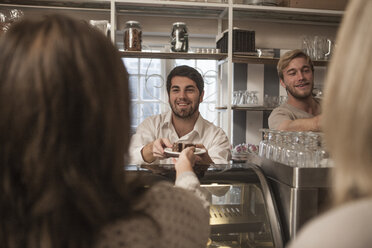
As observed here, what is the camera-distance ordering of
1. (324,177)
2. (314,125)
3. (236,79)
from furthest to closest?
(236,79) → (314,125) → (324,177)

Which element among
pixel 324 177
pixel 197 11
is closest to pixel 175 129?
pixel 197 11

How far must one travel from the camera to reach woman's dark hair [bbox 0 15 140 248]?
0.47 metres

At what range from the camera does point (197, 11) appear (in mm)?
2814

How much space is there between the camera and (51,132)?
19.0 inches

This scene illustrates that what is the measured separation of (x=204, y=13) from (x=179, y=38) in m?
0.51

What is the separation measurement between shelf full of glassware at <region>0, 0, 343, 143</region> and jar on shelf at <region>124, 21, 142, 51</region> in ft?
0.16

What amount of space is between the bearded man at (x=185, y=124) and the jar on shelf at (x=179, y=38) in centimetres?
33

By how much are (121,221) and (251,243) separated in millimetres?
581

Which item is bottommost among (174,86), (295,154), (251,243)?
(251,243)

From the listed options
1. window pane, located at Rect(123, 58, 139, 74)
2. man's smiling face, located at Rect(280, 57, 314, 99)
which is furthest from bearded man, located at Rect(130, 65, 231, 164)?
window pane, located at Rect(123, 58, 139, 74)

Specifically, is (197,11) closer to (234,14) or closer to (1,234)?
(234,14)

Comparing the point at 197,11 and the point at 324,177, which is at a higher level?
the point at 197,11

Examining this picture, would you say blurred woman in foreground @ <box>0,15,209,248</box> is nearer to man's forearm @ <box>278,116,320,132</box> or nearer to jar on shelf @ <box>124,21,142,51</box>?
man's forearm @ <box>278,116,320,132</box>

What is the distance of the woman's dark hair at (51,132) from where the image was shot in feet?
1.56
